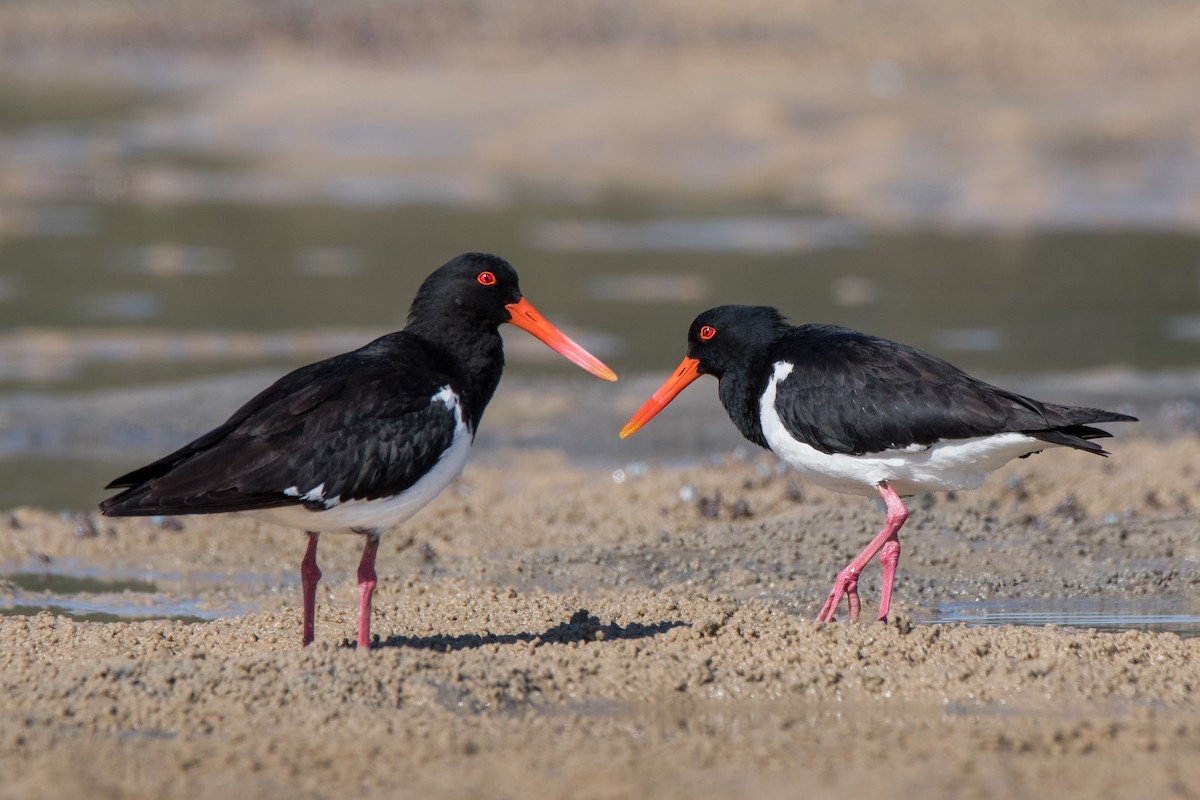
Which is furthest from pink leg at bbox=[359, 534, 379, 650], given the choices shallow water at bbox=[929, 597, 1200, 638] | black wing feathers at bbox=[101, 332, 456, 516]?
shallow water at bbox=[929, 597, 1200, 638]

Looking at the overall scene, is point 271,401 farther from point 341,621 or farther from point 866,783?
point 866,783

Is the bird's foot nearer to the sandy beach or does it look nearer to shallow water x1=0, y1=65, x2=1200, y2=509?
the sandy beach

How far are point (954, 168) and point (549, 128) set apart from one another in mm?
7477

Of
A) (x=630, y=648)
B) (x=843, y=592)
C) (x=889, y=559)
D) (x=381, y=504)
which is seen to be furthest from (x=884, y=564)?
(x=381, y=504)

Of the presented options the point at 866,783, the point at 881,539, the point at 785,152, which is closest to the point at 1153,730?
the point at 866,783

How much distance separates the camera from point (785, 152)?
25547 millimetres

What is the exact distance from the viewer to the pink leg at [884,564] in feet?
23.0

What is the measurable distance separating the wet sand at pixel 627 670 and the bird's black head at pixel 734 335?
3.54ft

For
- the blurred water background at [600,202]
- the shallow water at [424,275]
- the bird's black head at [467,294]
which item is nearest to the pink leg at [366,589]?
the bird's black head at [467,294]

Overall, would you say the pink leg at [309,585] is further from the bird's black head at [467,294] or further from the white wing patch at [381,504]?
the bird's black head at [467,294]

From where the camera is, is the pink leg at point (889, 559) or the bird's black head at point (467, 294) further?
the pink leg at point (889, 559)

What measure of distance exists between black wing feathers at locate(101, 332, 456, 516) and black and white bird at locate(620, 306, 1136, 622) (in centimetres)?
160

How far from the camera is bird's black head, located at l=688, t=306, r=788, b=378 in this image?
7535 mm

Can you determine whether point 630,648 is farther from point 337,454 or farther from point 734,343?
point 734,343
